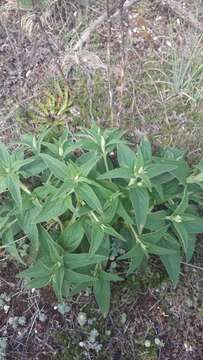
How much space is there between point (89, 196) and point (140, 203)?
16 cm

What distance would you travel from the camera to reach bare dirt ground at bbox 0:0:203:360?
1825 millimetres

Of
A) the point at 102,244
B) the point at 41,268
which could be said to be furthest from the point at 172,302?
the point at 41,268

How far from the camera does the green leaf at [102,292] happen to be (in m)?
1.68

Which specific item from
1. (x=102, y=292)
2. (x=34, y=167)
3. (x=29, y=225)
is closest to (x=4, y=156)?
(x=34, y=167)

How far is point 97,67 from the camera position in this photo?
2232mm

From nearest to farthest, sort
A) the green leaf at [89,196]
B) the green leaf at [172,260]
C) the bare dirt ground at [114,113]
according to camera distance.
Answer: the green leaf at [89,196] → the green leaf at [172,260] → the bare dirt ground at [114,113]

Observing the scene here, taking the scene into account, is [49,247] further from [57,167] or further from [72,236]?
[57,167]

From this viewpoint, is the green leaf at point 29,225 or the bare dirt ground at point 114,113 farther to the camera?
the bare dirt ground at point 114,113

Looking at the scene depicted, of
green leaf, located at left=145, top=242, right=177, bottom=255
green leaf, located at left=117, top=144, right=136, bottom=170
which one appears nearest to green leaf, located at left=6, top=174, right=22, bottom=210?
green leaf, located at left=117, top=144, right=136, bottom=170

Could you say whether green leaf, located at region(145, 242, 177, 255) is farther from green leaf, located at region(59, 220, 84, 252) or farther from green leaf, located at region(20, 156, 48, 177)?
green leaf, located at region(20, 156, 48, 177)

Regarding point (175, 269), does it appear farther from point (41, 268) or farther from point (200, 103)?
point (200, 103)

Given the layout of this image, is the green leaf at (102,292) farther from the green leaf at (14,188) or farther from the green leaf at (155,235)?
the green leaf at (14,188)

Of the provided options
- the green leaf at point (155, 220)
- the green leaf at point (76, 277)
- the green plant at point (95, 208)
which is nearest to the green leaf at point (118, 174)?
the green plant at point (95, 208)

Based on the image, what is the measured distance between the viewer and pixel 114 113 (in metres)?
2.12
